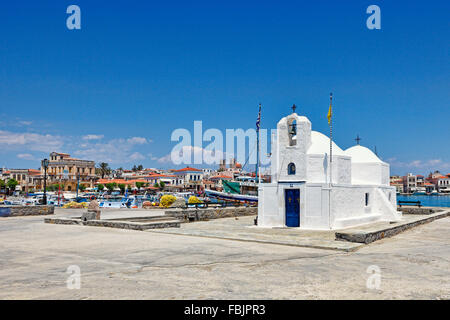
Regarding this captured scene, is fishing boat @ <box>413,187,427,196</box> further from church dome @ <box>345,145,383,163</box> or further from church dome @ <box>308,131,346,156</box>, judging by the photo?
church dome @ <box>308,131,346,156</box>

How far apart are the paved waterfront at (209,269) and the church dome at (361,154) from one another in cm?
1241

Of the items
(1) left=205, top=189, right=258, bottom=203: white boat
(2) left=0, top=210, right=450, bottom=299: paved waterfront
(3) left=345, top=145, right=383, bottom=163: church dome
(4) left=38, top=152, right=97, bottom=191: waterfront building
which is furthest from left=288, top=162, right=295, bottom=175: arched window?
(4) left=38, top=152, right=97, bottom=191: waterfront building

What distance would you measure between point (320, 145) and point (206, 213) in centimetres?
921

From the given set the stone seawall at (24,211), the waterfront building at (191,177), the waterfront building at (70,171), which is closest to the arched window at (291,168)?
the stone seawall at (24,211)

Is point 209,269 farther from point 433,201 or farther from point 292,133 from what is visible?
point 433,201

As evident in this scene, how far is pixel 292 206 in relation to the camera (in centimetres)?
2081

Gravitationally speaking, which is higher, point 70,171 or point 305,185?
point 70,171

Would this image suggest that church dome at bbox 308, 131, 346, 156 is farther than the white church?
Yes

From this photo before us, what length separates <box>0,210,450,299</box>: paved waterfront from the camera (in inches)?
277

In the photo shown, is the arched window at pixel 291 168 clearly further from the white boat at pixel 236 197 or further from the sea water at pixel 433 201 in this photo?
the sea water at pixel 433 201

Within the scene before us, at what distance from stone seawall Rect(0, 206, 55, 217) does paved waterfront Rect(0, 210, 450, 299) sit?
12114 millimetres

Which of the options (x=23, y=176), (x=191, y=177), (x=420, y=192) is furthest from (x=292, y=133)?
(x=420, y=192)

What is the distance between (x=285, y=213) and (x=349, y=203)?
12.9 ft

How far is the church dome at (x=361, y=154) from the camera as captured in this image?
2688cm
